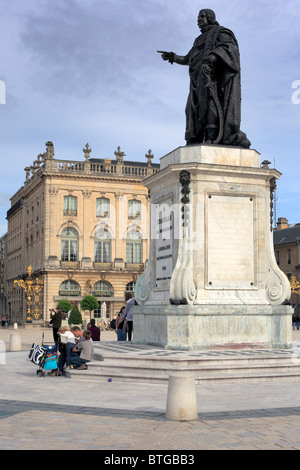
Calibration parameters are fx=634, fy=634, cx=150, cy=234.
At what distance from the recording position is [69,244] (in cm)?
6372

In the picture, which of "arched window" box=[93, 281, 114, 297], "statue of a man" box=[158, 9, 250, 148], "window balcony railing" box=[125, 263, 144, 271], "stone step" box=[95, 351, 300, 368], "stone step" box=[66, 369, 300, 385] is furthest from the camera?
"window balcony railing" box=[125, 263, 144, 271]

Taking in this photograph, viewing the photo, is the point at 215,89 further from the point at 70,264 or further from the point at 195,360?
the point at 70,264

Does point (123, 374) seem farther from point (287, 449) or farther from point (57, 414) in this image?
point (287, 449)

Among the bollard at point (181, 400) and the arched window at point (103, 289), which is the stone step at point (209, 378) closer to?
the bollard at point (181, 400)

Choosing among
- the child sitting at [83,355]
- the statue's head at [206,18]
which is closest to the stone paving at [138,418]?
the child sitting at [83,355]

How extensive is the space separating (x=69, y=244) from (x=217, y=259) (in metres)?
51.5

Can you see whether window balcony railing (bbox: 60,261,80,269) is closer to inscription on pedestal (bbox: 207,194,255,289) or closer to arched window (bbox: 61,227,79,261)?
arched window (bbox: 61,227,79,261)

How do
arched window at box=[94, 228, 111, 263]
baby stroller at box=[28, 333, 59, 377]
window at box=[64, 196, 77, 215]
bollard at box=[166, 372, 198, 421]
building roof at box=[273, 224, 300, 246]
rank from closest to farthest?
bollard at box=[166, 372, 198, 421] → baby stroller at box=[28, 333, 59, 377] → window at box=[64, 196, 77, 215] → arched window at box=[94, 228, 111, 263] → building roof at box=[273, 224, 300, 246]

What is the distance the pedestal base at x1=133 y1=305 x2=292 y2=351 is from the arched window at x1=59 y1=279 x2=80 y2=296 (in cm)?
4958

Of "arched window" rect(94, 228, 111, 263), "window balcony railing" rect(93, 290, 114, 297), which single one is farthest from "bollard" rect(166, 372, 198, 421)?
"arched window" rect(94, 228, 111, 263)

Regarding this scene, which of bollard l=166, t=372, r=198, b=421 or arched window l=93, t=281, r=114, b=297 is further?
arched window l=93, t=281, r=114, b=297

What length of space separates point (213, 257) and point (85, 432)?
686 centimetres

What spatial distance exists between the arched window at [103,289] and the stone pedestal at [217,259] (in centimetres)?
5001

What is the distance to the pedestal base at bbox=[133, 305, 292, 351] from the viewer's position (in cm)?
1223
